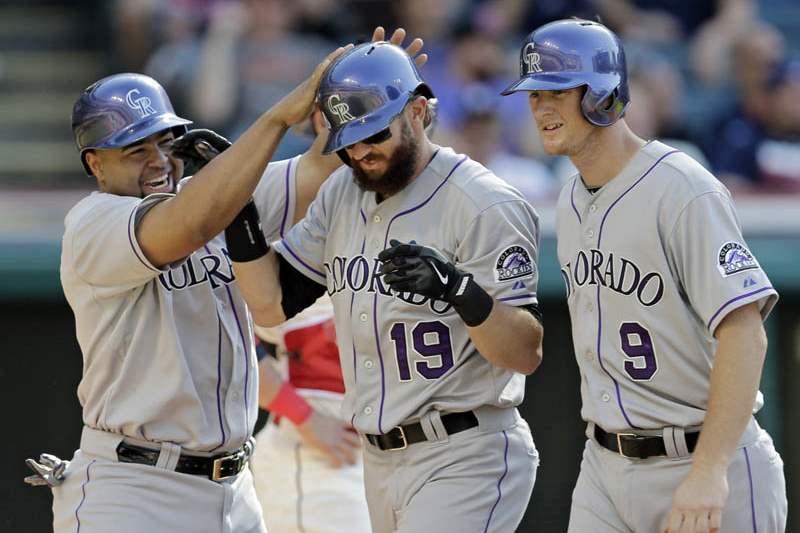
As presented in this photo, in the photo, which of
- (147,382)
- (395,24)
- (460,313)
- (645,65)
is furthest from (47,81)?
(460,313)

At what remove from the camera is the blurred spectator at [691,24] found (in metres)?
8.02

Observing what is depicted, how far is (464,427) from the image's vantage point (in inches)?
123

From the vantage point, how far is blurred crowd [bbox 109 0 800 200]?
7.29 m

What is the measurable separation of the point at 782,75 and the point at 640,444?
5.43m

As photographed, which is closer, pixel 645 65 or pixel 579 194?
pixel 579 194

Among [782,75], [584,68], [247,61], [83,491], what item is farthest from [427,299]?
[782,75]

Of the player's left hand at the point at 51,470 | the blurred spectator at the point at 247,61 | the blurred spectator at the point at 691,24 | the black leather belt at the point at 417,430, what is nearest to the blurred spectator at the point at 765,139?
the blurred spectator at the point at 691,24

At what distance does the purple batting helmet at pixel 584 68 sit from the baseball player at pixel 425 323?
0.29 m

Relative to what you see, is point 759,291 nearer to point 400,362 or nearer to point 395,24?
point 400,362

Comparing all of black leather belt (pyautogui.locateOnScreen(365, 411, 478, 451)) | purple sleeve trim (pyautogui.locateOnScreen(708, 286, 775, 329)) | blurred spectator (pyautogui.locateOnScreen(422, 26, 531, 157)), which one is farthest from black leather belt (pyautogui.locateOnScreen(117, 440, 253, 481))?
blurred spectator (pyautogui.locateOnScreen(422, 26, 531, 157))

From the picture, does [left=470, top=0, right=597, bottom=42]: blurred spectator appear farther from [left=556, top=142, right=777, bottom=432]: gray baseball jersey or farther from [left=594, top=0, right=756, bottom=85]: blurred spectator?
[left=556, top=142, right=777, bottom=432]: gray baseball jersey

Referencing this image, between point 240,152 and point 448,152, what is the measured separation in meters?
0.54

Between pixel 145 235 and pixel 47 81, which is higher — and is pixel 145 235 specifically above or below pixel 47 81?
above

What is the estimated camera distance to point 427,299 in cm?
310
